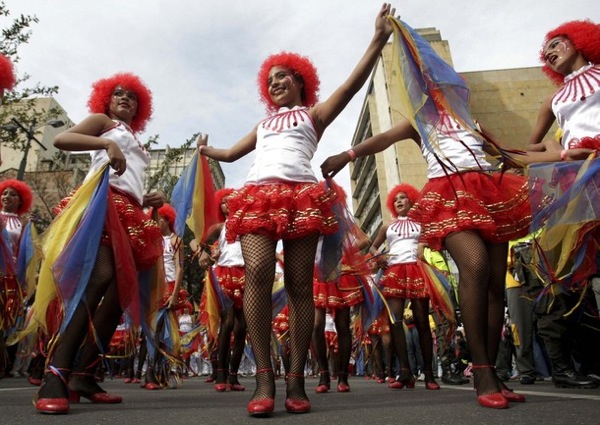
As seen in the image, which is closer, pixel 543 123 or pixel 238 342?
pixel 543 123

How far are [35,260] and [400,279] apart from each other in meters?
3.60

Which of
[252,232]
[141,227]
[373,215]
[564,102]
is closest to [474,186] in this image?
[564,102]

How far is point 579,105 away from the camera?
311 centimetres

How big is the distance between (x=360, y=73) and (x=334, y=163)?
590 mm

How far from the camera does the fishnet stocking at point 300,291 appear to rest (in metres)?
2.74

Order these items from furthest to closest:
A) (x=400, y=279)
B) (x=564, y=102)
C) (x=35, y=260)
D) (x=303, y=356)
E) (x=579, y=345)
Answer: (x=400, y=279)
(x=579, y=345)
(x=35, y=260)
(x=564, y=102)
(x=303, y=356)

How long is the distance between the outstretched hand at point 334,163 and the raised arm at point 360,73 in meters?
0.25

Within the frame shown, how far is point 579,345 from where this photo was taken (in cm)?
450

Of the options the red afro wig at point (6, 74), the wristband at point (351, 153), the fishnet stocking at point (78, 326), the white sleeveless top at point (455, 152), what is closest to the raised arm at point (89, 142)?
the fishnet stocking at point (78, 326)

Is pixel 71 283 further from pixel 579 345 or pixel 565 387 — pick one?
pixel 579 345

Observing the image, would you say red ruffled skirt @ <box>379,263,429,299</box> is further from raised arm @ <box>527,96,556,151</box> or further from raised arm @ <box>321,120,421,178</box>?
raised arm @ <box>321,120,421,178</box>

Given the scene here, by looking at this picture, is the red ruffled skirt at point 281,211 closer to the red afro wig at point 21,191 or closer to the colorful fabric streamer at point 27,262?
the colorful fabric streamer at point 27,262

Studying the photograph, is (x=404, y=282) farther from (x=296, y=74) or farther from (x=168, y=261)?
(x=168, y=261)

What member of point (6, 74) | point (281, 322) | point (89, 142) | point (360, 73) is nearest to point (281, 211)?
point (360, 73)
